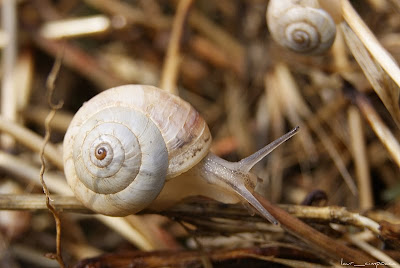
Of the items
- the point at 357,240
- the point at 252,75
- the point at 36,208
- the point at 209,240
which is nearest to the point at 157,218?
the point at 209,240

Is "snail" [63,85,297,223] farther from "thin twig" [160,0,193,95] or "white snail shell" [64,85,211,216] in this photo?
"thin twig" [160,0,193,95]

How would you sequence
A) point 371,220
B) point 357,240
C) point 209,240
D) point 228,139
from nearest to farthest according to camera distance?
point 371,220, point 357,240, point 209,240, point 228,139

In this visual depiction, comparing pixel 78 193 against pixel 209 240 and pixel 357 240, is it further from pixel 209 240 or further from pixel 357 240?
pixel 357 240

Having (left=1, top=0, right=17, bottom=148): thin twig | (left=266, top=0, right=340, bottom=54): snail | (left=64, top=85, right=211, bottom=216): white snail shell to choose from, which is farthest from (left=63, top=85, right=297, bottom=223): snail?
(left=1, top=0, right=17, bottom=148): thin twig

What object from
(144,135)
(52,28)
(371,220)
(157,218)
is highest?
(52,28)

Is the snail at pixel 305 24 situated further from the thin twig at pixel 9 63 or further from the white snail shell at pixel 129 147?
the thin twig at pixel 9 63

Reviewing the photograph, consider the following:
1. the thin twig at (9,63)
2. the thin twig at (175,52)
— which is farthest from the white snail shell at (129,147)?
the thin twig at (9,63)

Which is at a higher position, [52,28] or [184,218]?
[52,28]
